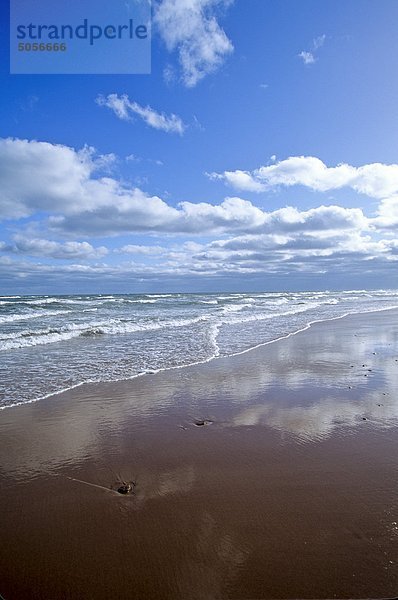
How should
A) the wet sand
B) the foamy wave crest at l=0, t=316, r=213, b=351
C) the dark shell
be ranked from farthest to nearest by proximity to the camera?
the foamy wave crest at l=0, t=316, r=213, b=351, the dark shell, the wet sand

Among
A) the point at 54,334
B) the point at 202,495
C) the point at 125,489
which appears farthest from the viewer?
the point at 54,334

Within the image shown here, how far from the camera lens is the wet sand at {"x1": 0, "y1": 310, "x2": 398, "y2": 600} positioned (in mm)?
2689

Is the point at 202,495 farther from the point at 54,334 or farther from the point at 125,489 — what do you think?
the point at 54,334

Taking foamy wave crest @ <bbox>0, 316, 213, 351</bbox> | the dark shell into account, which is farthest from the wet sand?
foamy wave crest @ <bbox>0, 316, 213, 351</bbox>

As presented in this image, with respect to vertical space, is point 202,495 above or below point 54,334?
below

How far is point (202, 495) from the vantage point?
3756mm

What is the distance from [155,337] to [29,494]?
1181 centimetres

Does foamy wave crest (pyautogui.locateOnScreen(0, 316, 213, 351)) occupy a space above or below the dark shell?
above

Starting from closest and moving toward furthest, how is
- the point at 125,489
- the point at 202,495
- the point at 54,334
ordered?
the point at 202,495, the point at 125,489, the point at 54,334

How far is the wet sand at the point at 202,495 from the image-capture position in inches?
106

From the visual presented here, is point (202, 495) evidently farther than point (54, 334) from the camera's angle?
No

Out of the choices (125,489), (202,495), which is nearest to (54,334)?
(125,489)

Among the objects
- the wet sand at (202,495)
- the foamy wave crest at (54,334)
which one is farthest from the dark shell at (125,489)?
the foamy wave crest at (54,334)

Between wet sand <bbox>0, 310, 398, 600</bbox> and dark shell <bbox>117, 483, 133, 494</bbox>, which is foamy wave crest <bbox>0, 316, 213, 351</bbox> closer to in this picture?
wet sand <bbox>0, 310, 398, 600</bbox>
